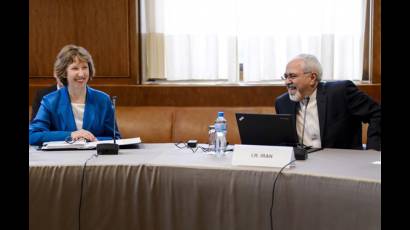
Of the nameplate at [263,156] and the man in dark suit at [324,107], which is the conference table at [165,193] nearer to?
the nameplate at [263,156]

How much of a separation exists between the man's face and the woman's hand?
1.27 meters

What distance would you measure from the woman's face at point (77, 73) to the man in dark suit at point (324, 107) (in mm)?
1342

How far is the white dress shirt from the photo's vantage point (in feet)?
11.0

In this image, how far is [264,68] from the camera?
4.89m

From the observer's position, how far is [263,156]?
2490 millimetres

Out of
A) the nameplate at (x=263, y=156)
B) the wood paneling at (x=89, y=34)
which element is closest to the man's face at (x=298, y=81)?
the nameplate at (x=263, y=156)

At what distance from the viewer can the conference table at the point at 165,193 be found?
7.99ft

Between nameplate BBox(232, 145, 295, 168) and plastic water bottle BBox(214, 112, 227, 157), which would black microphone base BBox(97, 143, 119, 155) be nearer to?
plastic water bottle BBox(214, 112, 227, 157)

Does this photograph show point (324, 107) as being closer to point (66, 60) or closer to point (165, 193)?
point (165, 193)

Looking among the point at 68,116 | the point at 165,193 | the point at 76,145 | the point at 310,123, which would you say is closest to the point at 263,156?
the point at 165,193

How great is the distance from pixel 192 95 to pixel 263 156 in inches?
96.4

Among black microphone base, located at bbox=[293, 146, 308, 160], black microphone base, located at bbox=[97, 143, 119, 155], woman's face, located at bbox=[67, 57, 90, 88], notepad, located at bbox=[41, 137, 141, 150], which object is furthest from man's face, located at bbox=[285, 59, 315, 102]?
woman's face, located at bbox=[67, 57, 90, 88]

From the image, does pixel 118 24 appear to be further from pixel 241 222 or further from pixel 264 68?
pixel 241 222
